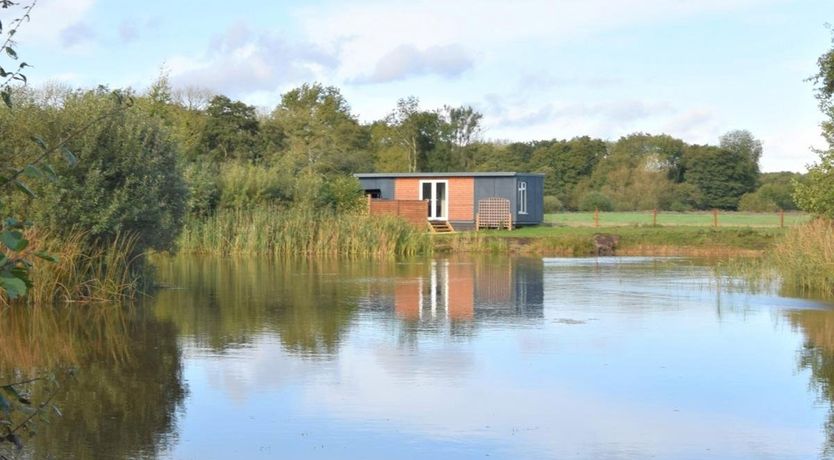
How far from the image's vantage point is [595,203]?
71.4m

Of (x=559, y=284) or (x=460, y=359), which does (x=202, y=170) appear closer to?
(x=559, y=284)

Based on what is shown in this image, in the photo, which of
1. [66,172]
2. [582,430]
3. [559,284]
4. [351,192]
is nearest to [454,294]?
[559,284]

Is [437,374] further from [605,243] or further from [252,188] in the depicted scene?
[605,243]

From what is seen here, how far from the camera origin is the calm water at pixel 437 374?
28.4 ft

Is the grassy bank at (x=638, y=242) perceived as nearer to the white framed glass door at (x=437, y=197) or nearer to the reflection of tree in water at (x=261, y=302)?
the white framed glass door at (x=437, y=197)

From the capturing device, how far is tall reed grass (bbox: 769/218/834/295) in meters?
20.8

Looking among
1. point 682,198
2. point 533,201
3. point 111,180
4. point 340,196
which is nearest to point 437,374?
point 111,180

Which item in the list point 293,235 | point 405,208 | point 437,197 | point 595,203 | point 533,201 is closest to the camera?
point 293,235

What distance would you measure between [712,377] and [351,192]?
95.7 ft

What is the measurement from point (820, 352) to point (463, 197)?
3497 cm

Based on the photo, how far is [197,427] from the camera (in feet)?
29.8

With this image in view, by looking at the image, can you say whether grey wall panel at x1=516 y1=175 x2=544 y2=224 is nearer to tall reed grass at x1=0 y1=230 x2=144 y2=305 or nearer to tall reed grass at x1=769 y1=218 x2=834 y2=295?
tall reed grass at x1=769 y1=218 x2=834 y2=295

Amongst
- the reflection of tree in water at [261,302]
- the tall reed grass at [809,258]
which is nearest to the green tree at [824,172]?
the tall reed grass at [809,258]

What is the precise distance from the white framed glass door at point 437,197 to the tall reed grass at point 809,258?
1036 inches
